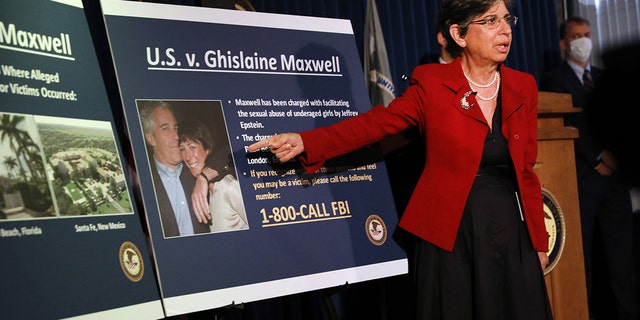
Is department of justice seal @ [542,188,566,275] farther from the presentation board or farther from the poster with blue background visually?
the presentation board

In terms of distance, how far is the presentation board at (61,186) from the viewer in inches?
78.5

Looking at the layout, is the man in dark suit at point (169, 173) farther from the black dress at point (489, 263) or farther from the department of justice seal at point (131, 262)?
the black dress at point (489, 263)

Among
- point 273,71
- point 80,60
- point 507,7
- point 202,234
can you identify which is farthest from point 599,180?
point 80,60

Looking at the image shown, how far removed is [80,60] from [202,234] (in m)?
0.64

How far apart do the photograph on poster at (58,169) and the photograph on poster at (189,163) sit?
129mm

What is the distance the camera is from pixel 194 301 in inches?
93.9

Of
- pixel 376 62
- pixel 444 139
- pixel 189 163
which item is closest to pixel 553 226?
pixel 444 139

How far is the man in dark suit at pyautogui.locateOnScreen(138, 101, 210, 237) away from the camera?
2414mm

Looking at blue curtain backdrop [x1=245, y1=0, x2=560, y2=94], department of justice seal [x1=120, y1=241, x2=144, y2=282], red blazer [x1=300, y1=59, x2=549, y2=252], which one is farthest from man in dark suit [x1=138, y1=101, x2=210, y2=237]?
blue curtain backdrop [x1=245, y1=0, x2=560, y2=94]

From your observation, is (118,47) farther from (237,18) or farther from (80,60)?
(237,18)

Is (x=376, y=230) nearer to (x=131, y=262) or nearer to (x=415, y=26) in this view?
(x=131, y=262)

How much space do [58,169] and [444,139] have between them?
52.7 inches

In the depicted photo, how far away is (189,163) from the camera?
250 cm

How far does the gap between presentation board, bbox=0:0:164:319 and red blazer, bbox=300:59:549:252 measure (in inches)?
28.7
